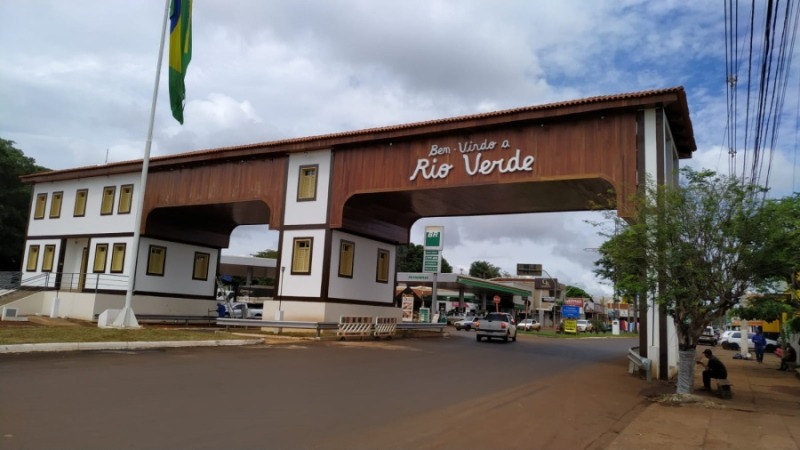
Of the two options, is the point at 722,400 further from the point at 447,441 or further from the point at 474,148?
the point at 474,148

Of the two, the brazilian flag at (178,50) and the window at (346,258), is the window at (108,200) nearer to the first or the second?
the brazilian flag at (178,50)

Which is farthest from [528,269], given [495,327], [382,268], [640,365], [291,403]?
[291,403]

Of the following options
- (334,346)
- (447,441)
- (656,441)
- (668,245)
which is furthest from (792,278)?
(334,346)

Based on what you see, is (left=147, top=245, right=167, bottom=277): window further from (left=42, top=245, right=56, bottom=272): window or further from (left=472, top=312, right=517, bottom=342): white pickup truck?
(left=472, top=312, right=517, bottom=342): white pickup truck

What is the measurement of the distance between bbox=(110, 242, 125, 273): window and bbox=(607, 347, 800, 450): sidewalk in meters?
28.3

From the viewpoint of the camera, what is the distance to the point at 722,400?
43.1 ft

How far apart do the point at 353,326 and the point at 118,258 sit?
1535cm

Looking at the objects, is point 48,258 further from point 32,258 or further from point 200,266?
point 200,266

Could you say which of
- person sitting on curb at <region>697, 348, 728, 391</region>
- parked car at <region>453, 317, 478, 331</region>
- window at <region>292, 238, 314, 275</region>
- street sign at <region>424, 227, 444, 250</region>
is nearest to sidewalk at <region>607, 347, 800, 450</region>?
person sitting on curb at <region>697, 348, 728, 391</region>

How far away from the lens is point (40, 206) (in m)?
37.1

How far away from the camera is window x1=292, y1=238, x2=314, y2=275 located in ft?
88.6

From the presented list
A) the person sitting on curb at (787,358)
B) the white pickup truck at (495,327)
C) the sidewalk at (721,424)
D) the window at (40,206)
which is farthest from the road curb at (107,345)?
the window at (40,206)

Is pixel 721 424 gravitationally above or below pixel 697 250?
below

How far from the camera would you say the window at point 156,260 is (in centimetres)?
3288
